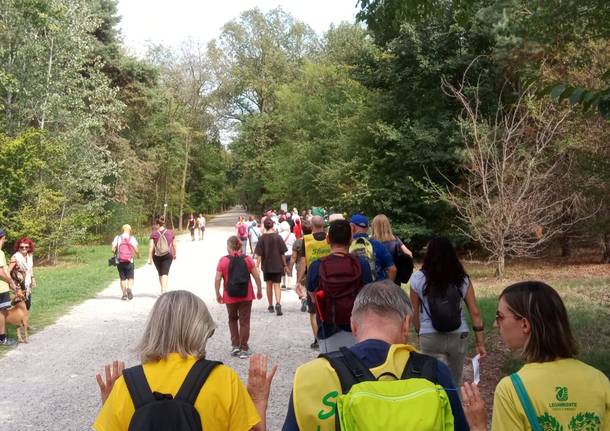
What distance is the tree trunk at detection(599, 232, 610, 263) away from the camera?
2145 centimetres

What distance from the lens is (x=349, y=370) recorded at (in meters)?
2.31

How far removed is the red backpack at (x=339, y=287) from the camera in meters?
5.19

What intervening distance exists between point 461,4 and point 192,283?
11.3 m

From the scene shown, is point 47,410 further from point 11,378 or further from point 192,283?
point 192,283

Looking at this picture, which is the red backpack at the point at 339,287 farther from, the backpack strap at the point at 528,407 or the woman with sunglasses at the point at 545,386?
the backpack strap at the point at 528,407

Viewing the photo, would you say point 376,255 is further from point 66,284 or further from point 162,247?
point 66,284

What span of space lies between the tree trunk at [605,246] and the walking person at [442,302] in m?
18.1

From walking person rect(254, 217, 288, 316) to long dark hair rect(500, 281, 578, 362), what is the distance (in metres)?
9.93

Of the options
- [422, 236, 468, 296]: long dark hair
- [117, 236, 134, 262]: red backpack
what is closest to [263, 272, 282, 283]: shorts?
[117, 236, 134, 262]: red backpack

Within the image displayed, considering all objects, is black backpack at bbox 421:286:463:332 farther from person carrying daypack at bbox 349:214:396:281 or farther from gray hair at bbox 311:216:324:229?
gray hair at bbox 311:216:324:229

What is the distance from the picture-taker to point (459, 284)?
16.5 ft

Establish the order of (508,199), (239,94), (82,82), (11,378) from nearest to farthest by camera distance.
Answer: (11,378), (508,199), (82,82), (239,94)

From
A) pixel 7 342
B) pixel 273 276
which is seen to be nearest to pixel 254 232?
pixel 273 276

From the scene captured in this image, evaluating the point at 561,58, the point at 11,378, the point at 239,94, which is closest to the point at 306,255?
the point at 11,378
